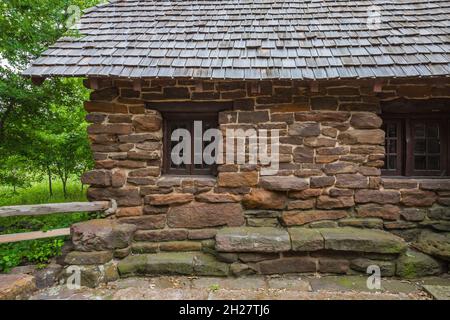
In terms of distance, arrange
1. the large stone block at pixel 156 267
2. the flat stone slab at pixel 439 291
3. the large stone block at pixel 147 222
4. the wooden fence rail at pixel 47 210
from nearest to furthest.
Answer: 1. the flat stone slab at pixel 439 291
2. the wooden fence rail at pixel 47 210
3. the large stone block at pixel 156 267
4. the large stone block at pixel 147 222

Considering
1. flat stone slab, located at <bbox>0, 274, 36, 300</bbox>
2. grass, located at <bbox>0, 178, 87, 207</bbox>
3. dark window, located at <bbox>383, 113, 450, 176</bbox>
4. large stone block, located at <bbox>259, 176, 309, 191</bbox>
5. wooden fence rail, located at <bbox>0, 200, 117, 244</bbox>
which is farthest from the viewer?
grass, located at <bbox>0, 178, 87, 207</bbox>

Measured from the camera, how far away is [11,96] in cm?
489

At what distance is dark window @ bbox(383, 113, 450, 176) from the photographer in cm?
406

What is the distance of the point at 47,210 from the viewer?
139 inches

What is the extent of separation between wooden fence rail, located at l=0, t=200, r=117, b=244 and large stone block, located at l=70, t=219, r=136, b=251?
0.22 m

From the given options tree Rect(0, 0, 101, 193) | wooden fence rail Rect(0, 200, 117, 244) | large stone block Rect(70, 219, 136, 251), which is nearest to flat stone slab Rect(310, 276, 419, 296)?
large stone block Rect(70, 219, 136, 251)

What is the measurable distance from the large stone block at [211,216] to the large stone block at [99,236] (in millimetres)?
709

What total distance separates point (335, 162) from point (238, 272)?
6.92ft

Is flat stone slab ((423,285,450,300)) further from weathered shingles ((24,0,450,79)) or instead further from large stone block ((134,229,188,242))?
large stone block ((134,229,188,242))

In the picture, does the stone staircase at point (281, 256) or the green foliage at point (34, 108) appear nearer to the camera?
the stone staircase at point (281, 256)

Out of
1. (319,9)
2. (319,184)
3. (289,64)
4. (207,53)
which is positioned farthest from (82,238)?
(319,9)

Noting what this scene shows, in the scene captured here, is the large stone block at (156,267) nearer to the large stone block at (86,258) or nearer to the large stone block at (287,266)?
the large stone block at (86,258)

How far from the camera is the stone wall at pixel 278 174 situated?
385 cm

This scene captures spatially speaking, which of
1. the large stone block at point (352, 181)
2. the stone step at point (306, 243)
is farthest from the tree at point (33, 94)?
the large stone block at point (352, 181)
